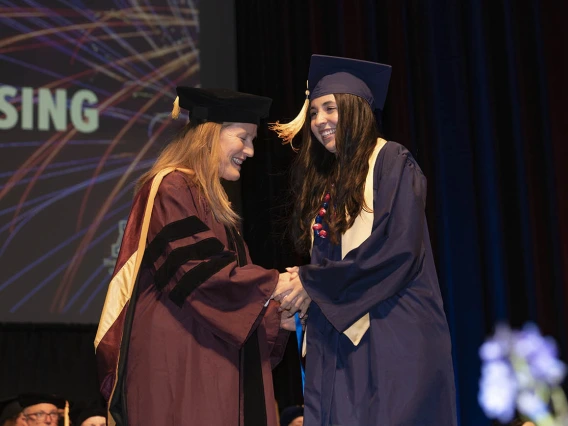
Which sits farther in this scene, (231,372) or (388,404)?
(231,372)

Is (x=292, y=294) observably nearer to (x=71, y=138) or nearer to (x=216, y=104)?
(x=216, y=104)

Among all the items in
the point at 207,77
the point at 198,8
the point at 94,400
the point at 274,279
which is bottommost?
the point at 94,400

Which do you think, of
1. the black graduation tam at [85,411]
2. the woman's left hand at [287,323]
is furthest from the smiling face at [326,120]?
the black graduation tam at [85,411]

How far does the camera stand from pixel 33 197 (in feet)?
20.0

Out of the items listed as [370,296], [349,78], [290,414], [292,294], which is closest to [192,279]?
[292,294]

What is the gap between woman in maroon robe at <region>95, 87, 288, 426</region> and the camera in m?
3.29

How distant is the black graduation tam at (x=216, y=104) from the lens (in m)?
3.77

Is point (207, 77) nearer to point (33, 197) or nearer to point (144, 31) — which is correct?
point (144, 31)

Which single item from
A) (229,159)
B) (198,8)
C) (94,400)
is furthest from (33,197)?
(229,159)

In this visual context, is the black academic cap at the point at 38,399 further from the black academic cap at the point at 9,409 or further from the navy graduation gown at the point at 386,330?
the navy graduation gown at the point at 386,330

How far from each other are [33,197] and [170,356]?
3.17 m

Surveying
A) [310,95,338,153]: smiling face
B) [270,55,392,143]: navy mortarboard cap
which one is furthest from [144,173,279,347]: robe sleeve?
[270,55,392,143]: navy mortarboard cap

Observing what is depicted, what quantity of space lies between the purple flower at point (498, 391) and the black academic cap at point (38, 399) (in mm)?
3055

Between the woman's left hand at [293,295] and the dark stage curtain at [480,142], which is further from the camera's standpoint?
the dark stage curtain at [480,142]
